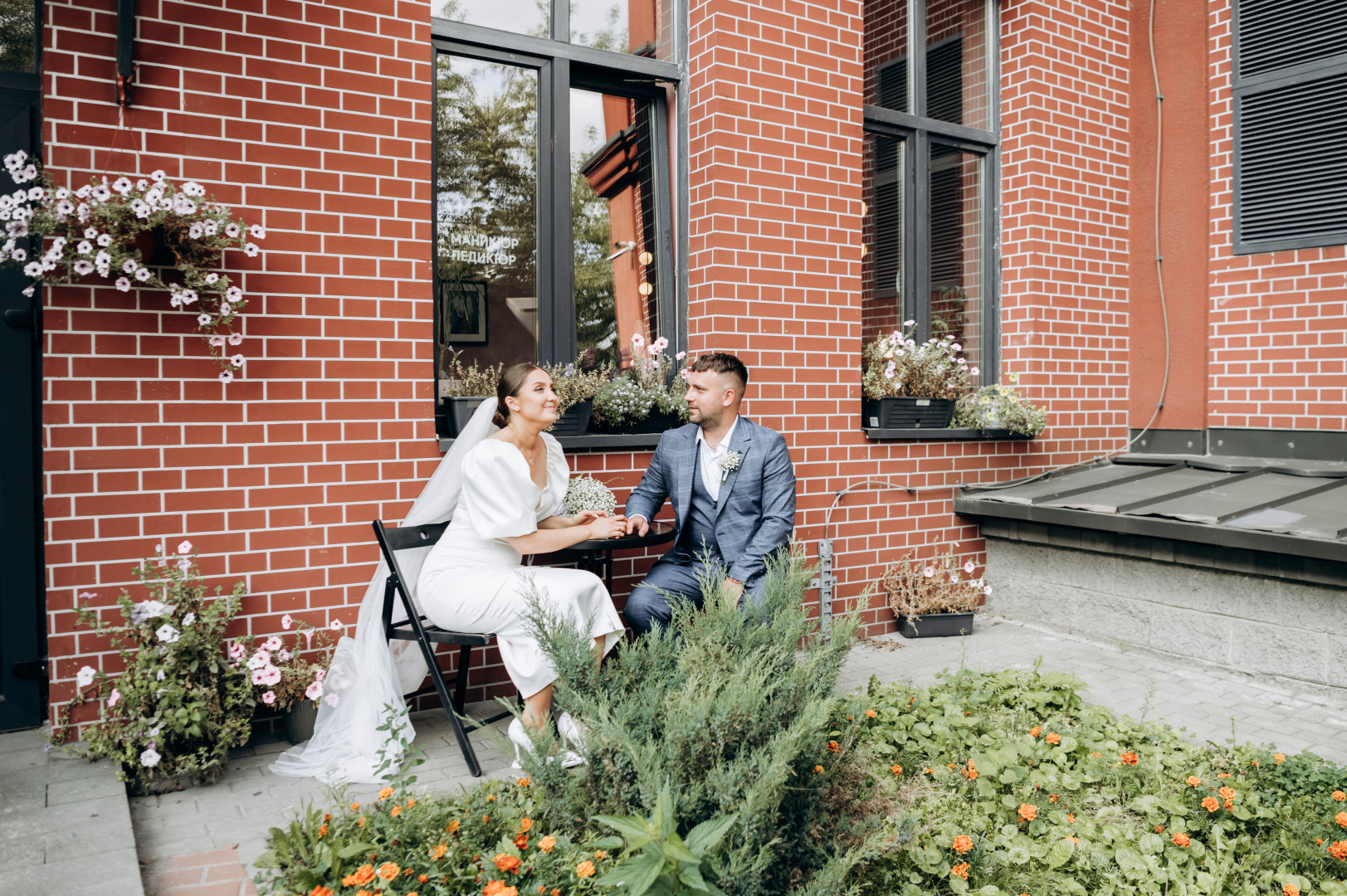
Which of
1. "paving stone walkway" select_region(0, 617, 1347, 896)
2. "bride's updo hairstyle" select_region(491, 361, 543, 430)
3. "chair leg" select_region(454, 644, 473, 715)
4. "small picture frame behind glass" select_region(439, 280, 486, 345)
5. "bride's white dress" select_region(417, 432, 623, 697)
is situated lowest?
"paving stone walkway" select_region(0, 617, 1347, 896)

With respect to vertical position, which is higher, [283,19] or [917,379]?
[283,19]

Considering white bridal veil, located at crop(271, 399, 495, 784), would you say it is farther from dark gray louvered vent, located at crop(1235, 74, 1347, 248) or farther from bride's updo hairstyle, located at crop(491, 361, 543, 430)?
dark gray louvered vent, located at crop(1235, 74, 1347, 248)

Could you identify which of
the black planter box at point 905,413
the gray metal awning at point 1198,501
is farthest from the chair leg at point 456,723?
the gray metal awning at point 1198,501

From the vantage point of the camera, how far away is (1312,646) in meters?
4.36

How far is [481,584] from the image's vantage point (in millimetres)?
3424

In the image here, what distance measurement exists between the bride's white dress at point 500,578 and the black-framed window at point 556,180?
104cm

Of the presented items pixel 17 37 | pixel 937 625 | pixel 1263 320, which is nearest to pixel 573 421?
pixel 937 625

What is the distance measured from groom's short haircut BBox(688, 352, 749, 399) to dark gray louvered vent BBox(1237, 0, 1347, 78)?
14.1 feet

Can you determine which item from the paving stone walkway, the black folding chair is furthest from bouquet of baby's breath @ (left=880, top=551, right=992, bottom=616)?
the black folding chair

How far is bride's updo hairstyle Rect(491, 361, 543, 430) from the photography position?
11.8 feet

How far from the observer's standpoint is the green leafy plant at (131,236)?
3.10 metres

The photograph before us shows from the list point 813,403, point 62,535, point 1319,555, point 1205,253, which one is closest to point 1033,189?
point 1205,253

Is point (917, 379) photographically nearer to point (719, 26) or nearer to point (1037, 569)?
point (1037, 569)

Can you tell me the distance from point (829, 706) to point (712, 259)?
10.1 ft
